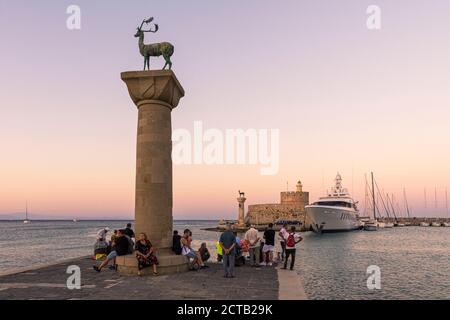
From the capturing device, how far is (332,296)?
52.5ft

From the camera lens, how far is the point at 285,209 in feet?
378

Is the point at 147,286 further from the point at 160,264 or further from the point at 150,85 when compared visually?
the point at 150,85

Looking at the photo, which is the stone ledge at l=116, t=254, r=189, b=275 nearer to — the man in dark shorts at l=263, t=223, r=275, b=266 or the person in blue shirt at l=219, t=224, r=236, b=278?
the person in blue shirt at l=219, t=224, r=236, b=278

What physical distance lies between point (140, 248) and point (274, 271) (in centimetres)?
493

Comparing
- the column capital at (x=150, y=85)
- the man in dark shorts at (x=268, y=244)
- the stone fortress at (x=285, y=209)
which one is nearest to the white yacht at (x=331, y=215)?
the stone fortress at (x=285, y=209)

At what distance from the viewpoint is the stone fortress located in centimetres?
11297

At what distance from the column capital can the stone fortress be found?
101072 mm

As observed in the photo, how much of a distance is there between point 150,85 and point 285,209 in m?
106

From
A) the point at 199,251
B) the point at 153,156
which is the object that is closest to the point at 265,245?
the point at 199,251

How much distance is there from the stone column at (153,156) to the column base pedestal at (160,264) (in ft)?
0.23

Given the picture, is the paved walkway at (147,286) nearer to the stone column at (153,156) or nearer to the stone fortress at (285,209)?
the stone column at (153,156)

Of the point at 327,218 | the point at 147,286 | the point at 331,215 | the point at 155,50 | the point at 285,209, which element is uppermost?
the point at 155,50
